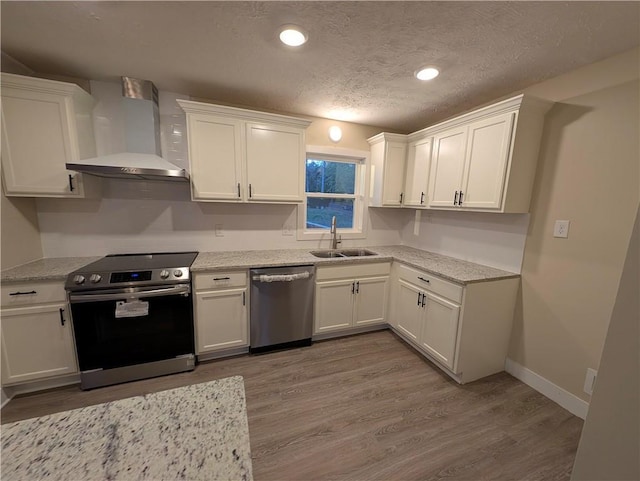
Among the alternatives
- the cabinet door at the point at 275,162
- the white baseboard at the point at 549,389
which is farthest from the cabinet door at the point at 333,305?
the white baseboard at the point at 549,389

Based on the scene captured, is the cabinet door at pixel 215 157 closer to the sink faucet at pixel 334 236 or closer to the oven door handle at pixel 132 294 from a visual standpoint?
the oven door handle at pixel 132 294

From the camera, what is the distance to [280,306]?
252cm

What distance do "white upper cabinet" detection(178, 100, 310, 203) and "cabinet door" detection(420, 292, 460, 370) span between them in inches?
66.7

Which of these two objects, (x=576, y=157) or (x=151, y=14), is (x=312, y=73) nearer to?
(x=151, y=14)

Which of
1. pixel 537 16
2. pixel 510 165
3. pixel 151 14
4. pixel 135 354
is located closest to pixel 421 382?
pixel 510 165

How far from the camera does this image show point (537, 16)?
4.49 ft

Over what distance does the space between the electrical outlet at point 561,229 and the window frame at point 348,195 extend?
1.88 m

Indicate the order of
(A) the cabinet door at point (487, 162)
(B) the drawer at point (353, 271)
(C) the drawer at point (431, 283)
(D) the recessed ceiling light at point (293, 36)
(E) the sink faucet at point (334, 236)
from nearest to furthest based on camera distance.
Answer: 1. (D) the recessed ceiling light at point (293, 36)
2. (A) the cabinet door at point (487, 162)
3. (C) the drawer at point (431, 283)
4. (B) the drawer at point (353, 271)
5. (E) the sink faucet at point (334, 236)

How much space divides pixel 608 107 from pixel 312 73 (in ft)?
6.78

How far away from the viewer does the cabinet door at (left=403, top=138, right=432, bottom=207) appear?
2822 millimetres

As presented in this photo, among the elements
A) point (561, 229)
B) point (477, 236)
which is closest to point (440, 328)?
point (477, 236)

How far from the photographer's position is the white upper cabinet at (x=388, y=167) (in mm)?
3074

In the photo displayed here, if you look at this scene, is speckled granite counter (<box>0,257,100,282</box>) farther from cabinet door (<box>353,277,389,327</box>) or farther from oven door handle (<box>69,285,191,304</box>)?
cabinet door (<box>353,277,389,327</box>)

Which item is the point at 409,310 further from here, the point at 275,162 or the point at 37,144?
the point at 37,144
